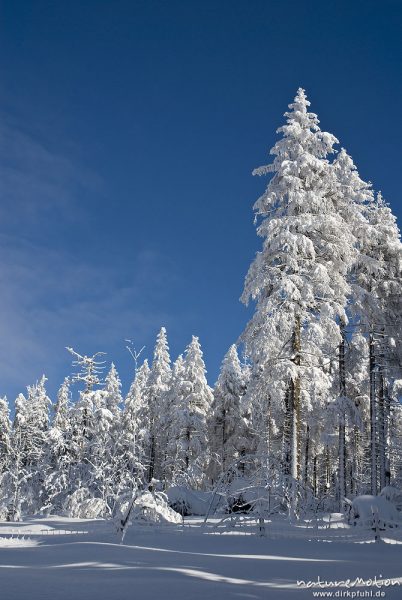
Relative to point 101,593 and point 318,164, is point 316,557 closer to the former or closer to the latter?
point 101,593

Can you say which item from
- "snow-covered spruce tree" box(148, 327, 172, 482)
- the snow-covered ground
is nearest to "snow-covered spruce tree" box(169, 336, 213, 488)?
"snow-covered spruce tree" box(148, 327, 172, 482)

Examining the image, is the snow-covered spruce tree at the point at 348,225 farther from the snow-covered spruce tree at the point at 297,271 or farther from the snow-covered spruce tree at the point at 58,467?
the snow-covered spruce tree at the point at 58,467

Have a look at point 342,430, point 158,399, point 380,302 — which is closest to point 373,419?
point 342,430

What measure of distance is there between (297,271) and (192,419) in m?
21.1

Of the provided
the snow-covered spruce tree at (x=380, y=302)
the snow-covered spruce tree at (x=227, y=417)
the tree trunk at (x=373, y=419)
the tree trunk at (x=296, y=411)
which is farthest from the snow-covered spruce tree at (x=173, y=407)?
the tree trunk at (x=296, y=411)

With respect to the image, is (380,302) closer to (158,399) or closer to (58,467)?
(58,467)

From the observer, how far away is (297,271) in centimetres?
1878

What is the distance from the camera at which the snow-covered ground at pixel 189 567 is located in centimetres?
501

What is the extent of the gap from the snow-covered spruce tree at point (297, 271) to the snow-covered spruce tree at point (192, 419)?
58.7ft

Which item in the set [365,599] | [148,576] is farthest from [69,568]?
[365,599]

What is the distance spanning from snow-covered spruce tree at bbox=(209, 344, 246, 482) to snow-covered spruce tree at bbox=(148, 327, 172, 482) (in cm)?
401

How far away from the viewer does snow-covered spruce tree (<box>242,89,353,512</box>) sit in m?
18.0

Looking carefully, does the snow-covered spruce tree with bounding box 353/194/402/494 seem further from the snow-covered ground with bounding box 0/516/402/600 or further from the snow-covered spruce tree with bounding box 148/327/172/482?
the snow-covered spruce tree with bounding box 148/327/172/482

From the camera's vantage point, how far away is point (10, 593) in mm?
4766
